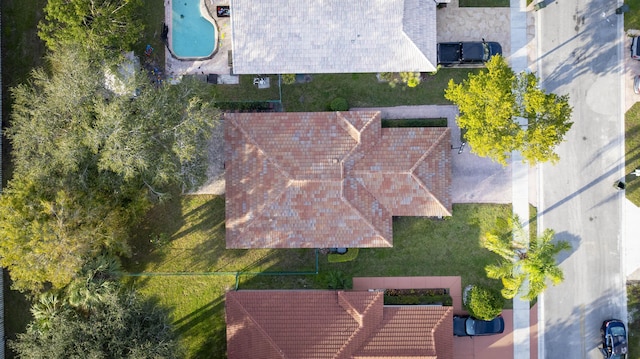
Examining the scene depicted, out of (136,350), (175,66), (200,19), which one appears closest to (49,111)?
(175,66)

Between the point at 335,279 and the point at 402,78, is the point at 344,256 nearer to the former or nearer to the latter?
the point at 335,279

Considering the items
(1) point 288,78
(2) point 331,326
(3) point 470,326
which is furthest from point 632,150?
(1) point 288,78

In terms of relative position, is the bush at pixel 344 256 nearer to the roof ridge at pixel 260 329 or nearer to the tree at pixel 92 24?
the roof ridge at pixel 260 329

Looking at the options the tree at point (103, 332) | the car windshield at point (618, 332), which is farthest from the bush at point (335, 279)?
the car windshield at point (618, 332)

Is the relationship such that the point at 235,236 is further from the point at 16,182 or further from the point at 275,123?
the point at 16,182

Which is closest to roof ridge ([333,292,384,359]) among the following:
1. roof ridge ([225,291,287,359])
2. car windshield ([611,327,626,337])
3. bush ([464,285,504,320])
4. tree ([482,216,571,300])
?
roof ridge ([225,291,287,359])
